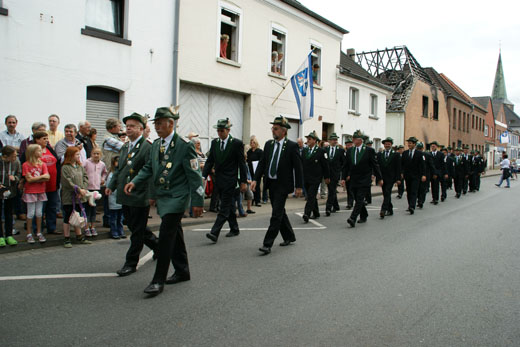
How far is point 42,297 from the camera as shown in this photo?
450cm

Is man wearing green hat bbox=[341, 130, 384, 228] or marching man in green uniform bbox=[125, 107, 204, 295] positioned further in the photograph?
man wearing green hat bbox=[341, 130, 384, 228]

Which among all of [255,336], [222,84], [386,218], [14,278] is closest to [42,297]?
[14,278]

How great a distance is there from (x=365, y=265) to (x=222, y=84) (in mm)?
10199

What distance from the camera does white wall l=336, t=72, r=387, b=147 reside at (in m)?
22.0

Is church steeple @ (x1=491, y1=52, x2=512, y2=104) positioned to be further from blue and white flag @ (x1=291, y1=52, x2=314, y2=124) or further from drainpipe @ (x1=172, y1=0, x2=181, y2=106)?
drainpipe @ (x1=172, y1=0, x2=181, y2=106)

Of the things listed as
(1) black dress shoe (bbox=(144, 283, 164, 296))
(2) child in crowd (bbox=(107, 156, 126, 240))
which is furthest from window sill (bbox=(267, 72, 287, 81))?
(1) black dress shoe (bbox=(144, 283, 164, 296))

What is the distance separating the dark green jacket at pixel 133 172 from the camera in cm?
517

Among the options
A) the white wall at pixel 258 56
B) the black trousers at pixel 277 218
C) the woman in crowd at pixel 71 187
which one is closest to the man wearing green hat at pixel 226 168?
the black trousers at pixel 277 218

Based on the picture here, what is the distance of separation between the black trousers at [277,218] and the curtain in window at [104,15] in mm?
7372

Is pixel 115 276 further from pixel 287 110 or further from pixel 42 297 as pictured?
pixel 287 110

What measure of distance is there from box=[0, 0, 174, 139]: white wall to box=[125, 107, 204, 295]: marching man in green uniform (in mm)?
6331

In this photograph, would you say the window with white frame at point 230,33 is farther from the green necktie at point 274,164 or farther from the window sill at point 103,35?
the green necktie at point 274,164

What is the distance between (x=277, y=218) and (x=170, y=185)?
245 centimetres

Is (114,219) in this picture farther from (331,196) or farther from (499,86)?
(499,86)
